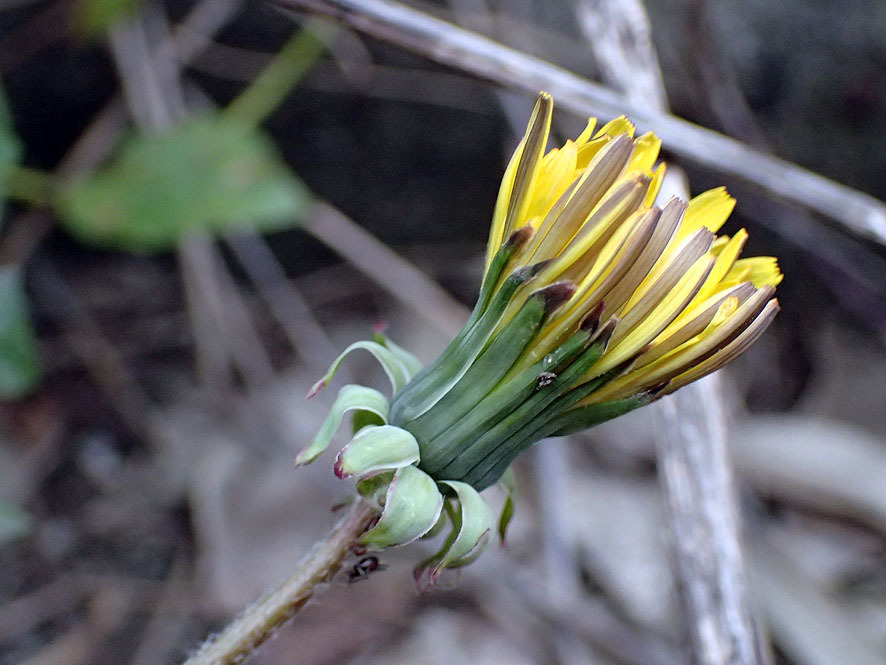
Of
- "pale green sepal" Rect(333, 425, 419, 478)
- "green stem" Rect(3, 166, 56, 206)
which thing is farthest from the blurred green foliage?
"pale green sepal" Rect(333, 425, 419, 478)

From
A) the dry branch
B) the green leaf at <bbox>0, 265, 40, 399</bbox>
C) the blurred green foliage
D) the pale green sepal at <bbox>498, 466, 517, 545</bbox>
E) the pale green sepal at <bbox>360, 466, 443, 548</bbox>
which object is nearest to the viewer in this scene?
the pale green sepal at <bbox>360, 466, 443, 548</bbox>

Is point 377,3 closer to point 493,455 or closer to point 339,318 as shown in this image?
point 493,455

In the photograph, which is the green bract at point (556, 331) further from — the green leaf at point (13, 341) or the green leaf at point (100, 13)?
the green leaf at point (100, 13)

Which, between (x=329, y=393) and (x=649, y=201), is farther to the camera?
(x=329, y=393)

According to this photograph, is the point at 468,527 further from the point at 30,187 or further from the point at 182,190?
the point at 30,187

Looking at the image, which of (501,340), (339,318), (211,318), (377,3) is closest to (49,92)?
(211,318)

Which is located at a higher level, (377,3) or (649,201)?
(377,3)

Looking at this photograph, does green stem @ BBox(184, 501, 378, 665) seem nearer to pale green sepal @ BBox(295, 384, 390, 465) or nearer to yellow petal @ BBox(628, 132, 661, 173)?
pale green sepal @ BBox(295, 384, 390, 465)
